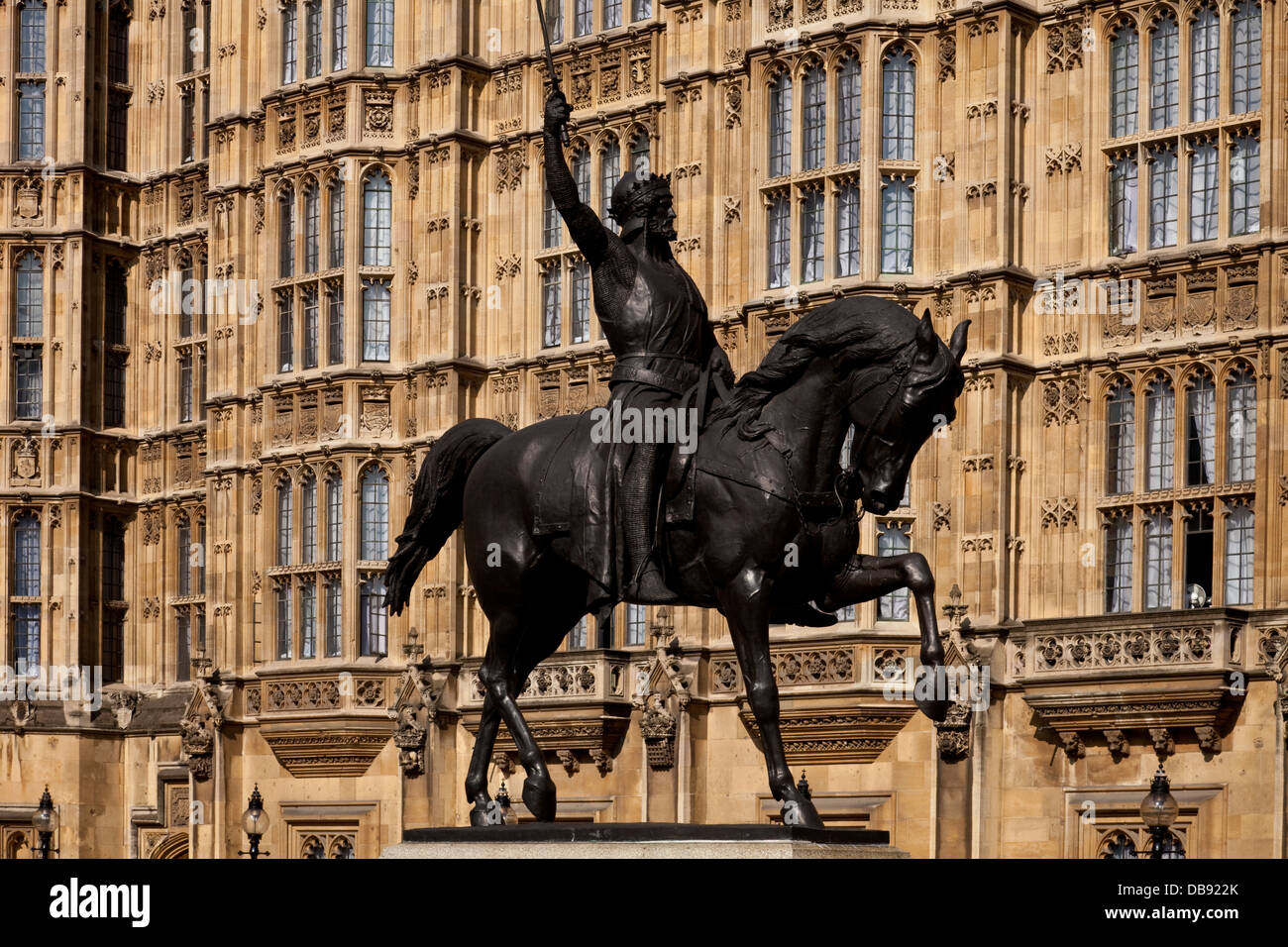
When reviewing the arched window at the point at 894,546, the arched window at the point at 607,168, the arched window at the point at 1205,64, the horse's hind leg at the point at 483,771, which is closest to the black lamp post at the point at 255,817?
the arched window at the point at 894,546

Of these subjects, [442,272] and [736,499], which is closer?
[736,499]

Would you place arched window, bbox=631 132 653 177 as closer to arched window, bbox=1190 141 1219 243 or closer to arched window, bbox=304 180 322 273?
arched window, bbox=304 180 322 273

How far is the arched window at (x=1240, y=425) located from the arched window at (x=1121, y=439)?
1398 mm

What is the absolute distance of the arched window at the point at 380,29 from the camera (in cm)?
4078

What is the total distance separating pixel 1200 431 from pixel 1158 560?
1.74 metres

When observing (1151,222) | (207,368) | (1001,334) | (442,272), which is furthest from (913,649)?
(207,368)

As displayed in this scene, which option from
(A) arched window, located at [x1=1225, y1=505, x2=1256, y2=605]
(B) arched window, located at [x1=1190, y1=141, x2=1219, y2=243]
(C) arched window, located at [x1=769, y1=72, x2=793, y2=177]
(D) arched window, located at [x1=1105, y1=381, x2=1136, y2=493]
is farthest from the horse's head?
(C) arched window, located at [x1=769, y1=72, x2=793, y2=177]

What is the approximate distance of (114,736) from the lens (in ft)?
148

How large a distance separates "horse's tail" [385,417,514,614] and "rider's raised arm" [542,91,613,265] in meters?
1.68

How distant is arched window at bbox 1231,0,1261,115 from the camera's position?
3122 cm

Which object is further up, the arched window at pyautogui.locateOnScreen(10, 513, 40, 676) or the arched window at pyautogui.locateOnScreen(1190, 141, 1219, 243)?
the arched window at pyautogui.locateOnScreen(1190, 141, 1219, 243)

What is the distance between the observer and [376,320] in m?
40.3

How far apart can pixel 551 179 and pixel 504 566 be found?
2.57m
